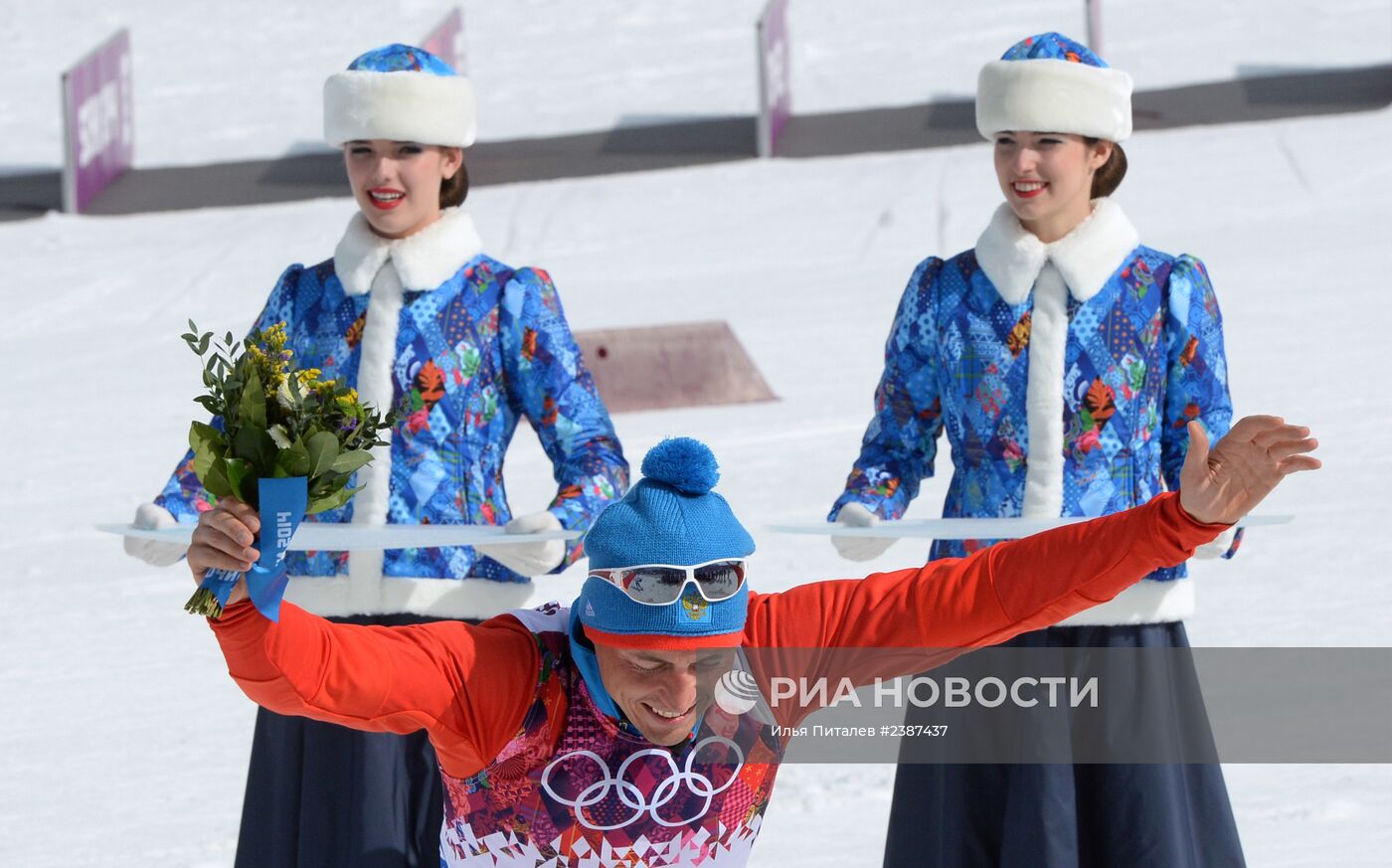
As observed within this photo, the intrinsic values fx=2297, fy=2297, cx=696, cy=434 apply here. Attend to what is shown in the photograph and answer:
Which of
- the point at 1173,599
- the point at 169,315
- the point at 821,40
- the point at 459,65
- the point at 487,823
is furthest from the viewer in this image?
the point at 821,40

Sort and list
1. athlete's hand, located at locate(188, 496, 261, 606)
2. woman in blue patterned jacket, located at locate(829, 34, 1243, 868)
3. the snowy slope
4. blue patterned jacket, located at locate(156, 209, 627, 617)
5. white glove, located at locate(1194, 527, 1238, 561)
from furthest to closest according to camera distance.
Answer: the snowy slope → blue patterned jacket, located at locate(156, 209, 627, 617) → woman in blue patterned jacket, located at locate(829, 34, 1243, 868) → white glove, located at locate(1194, 527, 1238, 561) → athlete's hand, located at locate(188, 496, 261, 606)

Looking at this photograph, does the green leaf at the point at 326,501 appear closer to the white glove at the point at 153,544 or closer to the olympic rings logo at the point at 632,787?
the olympic rings logo at the point at 632,787

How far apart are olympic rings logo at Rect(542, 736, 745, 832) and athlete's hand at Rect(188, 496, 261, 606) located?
582 mm

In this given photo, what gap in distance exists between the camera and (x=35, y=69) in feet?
57.5

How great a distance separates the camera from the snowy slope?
17.9ft

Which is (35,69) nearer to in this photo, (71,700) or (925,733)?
(71,700)

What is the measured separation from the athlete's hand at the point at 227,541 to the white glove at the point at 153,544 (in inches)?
53.2

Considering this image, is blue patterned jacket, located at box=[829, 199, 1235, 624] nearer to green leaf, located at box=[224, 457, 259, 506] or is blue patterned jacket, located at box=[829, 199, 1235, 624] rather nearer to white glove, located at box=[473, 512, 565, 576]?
white glove, located at box=[473, 512, 565, 576]

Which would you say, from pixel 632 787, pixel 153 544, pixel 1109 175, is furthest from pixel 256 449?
pixel 1109 175

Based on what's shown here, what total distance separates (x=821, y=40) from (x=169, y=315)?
661 centimetres

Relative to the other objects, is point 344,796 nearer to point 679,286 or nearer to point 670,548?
point 670,548

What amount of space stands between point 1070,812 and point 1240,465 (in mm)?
1310

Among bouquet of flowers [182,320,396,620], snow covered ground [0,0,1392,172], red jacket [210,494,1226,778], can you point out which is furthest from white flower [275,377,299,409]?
snow covered ground [0,0,1392,172]

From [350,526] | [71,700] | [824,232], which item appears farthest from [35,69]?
[350,526]
